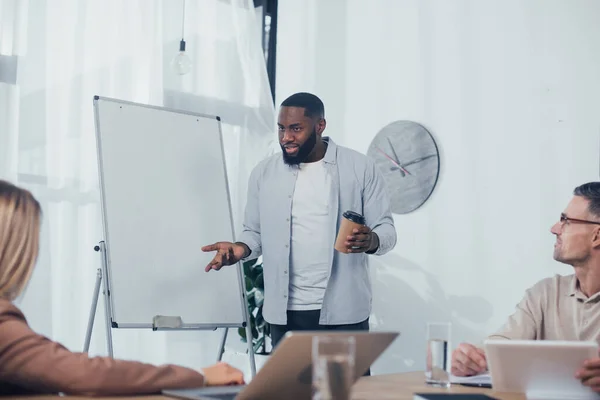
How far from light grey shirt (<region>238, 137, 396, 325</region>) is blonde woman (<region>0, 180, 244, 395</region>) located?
1.40m

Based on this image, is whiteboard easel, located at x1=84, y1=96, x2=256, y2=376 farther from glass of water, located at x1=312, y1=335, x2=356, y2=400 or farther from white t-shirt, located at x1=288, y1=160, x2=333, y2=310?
glass of water, located at x1=312, y1=335, x2=356, y2=400

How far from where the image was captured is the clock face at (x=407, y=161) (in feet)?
12.3

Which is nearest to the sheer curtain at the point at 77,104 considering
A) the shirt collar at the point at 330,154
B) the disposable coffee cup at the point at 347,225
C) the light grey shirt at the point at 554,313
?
the shirt collar at the point at 330,154

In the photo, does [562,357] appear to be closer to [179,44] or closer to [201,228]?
[201,228]

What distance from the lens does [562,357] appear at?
1.45m

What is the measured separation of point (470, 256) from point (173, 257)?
1.55 meters

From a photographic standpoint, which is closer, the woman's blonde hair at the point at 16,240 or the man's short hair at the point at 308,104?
the woman's blonde hair at the point at 16,240

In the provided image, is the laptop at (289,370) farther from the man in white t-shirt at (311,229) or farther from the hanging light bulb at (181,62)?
the hanging light bulb at (181,62)

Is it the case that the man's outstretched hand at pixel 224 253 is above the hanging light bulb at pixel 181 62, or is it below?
below

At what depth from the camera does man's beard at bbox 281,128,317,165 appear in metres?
2.93

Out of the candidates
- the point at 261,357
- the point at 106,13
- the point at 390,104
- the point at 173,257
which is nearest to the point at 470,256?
the point at 390,104

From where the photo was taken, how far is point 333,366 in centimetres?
97

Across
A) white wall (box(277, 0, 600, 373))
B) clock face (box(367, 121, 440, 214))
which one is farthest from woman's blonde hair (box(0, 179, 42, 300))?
clock face (box(367, 121, 440, 214))

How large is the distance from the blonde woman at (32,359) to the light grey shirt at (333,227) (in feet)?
4.60
